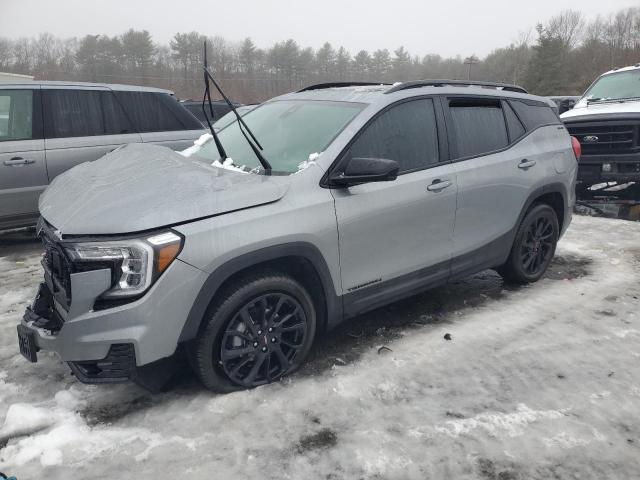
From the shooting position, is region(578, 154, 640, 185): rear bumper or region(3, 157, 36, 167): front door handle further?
region(578, 154, 640, 185): rear bumper

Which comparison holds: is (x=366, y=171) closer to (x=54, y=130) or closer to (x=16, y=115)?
(x=54, y=130)

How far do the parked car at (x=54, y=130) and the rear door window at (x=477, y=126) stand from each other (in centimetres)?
369

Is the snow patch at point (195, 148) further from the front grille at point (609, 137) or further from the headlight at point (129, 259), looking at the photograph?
the front grille at point (609, 137)

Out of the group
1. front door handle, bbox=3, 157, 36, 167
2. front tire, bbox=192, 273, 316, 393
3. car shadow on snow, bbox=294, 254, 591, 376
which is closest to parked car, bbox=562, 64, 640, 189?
car shadow on snow, bbox=294, 254, 591, 376

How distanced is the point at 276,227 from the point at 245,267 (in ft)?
0.92

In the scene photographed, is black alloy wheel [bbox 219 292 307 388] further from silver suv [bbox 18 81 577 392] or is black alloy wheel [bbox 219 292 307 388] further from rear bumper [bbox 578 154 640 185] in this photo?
rear bumper [bbox 578 154 640 185]

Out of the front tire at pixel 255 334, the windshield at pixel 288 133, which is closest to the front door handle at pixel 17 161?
the windshield at pixel 288 133

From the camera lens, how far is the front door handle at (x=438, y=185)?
366cm

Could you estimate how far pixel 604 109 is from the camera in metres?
8.13

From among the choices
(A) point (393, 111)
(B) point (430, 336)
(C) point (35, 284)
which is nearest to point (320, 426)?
(B) point (430, 336)

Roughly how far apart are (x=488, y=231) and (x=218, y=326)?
2.40 meters

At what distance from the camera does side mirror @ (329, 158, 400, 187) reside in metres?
3.06

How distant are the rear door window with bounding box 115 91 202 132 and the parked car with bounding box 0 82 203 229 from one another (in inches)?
0.5

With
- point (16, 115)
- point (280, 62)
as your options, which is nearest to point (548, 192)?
point (16, 115)
